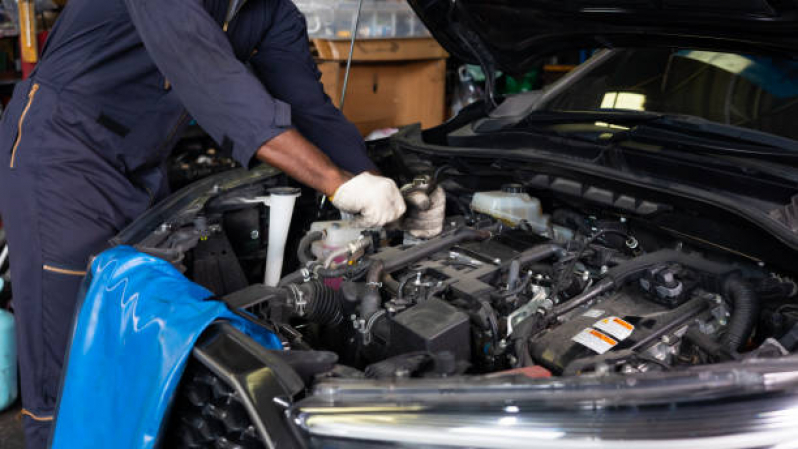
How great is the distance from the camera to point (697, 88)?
1669mm

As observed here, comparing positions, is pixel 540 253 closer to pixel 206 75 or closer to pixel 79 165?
pixel 206 75

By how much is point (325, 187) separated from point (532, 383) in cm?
79

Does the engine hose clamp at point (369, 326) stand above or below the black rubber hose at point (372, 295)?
below

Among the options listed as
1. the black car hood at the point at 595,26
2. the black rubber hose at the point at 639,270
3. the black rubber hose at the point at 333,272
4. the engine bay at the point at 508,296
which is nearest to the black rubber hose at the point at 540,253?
the engine bay at the point at 508,296

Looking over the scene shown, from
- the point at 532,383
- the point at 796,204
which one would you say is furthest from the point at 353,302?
the point at 796,204

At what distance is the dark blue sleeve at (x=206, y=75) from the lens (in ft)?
4.47

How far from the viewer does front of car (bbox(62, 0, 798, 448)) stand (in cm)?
84

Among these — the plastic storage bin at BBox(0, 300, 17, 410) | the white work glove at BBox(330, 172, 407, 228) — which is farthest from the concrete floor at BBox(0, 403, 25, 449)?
the white work glove at BBox(330, 172, 407, 228)

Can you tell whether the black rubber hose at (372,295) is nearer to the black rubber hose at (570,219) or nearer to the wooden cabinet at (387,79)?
the black rubber hose at (570,219)

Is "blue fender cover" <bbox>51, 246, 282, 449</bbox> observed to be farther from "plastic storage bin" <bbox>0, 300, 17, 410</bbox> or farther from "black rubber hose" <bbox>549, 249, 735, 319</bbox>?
"plastic storage bin" <bbox>0, 300, 17, 410</bbox>

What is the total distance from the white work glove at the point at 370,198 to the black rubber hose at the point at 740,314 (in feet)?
2.51

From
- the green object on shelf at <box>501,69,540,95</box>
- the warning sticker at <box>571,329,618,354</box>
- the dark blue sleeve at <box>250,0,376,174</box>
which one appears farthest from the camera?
the green object on shelf at <box>501,69,540,95</box>

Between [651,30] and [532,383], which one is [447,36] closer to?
[651,30]

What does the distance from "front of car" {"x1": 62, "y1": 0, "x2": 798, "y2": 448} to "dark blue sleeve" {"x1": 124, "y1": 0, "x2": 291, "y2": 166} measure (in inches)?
12.9
